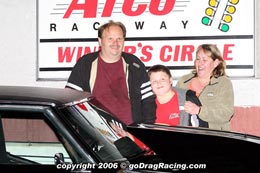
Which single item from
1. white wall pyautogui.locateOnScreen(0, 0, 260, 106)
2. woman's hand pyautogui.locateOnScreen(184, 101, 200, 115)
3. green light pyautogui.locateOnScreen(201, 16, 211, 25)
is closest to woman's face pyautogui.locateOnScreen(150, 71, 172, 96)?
woman's hand pyautogui.locateOnScreen(184, 101, 200, 115)

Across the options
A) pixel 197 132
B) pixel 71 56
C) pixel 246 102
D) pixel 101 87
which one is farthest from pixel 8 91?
pixel 246 102

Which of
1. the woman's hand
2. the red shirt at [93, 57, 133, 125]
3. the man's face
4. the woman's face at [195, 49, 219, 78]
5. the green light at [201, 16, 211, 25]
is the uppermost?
the green light at [201, 16, 211, 25]

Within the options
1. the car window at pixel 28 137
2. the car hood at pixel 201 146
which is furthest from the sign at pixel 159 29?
the car window at pixel 28 137

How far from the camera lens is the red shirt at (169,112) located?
783 centimetres

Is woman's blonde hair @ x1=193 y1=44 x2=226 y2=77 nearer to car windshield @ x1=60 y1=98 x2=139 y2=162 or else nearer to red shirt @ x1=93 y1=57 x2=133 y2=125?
red shirt @ x1=93 y1=57 x2=133 y2=125

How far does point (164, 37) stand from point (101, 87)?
4.63 ft

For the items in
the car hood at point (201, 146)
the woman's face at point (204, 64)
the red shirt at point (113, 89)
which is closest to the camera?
the car hood at point (201, 146)

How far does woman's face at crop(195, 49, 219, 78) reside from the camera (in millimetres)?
8039

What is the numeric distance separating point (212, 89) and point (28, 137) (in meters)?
3.41

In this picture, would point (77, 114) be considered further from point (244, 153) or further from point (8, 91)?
point (244, 153)

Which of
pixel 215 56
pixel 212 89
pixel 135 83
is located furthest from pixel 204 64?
pixel 135 83

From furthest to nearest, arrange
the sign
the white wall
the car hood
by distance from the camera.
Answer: the white wall
the sign
the car hood

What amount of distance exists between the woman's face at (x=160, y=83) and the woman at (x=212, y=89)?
292 millimetres

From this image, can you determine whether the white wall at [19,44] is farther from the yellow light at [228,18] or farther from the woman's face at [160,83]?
the yellow light at [228,18]
